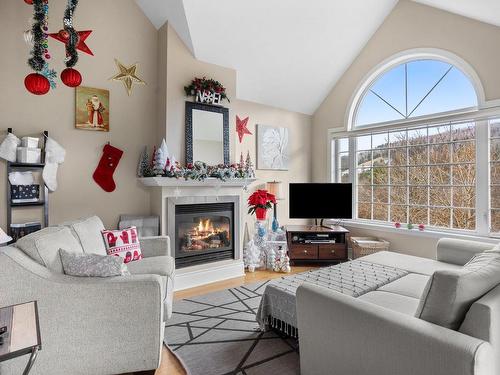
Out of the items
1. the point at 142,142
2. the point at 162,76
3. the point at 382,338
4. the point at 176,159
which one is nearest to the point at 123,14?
the point at 162,76

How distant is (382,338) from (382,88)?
13.6ft

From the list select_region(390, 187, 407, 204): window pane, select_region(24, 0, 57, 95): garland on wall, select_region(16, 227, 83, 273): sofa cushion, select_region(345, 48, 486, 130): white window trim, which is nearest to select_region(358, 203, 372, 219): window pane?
select_region(390, 187, 407, 204): window pane

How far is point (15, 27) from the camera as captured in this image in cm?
293

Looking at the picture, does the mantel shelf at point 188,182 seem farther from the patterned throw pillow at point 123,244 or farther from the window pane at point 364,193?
the window pane at point 364,193

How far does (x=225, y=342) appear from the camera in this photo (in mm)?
2266

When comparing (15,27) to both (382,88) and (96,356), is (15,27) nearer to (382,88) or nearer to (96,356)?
(96,356)

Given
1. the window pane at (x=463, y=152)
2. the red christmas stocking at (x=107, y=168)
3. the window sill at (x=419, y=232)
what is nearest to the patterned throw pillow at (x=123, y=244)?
the red christmas stocking at (x=107, y=168)

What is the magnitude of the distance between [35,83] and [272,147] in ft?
10.8

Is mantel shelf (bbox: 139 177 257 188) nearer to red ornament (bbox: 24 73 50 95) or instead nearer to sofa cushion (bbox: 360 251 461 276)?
red ornament (bbox: 24 73 50 95)

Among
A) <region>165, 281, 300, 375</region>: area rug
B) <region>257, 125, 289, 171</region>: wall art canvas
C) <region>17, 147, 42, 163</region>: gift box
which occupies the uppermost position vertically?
<region>257, 125, 289, 171</region>: wall art canvas

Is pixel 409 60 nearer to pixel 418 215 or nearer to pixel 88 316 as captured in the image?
pixel 418 215

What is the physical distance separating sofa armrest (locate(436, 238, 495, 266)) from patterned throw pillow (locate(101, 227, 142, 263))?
9.87 feet

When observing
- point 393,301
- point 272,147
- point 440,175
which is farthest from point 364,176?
point 393,301

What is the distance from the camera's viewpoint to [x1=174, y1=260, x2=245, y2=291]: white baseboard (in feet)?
11.4
